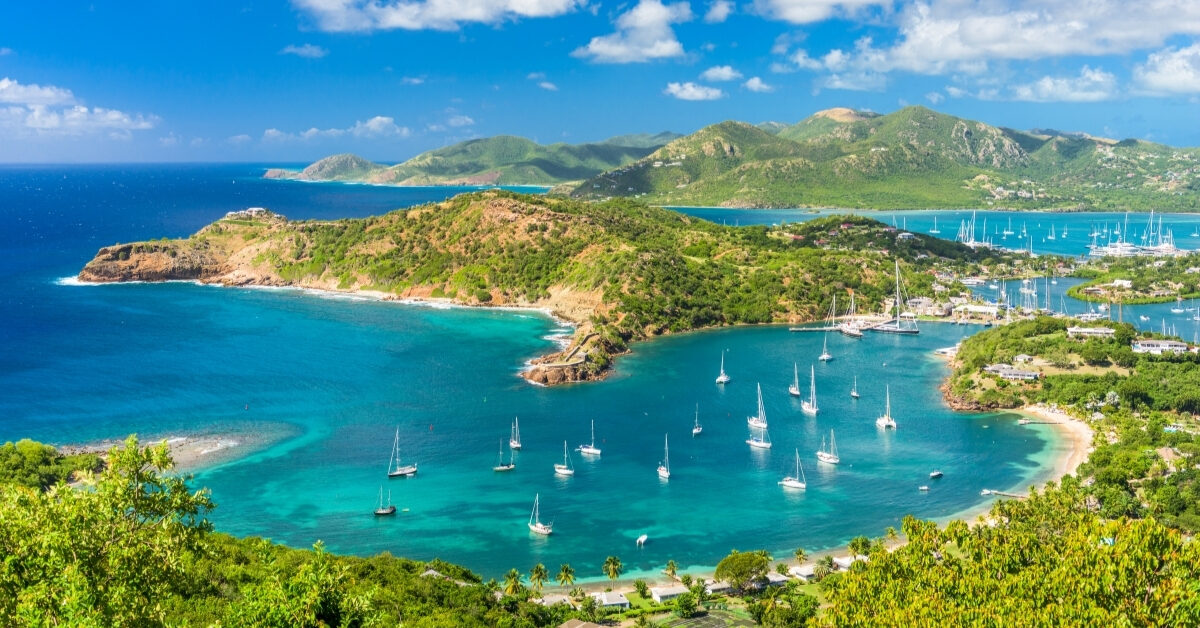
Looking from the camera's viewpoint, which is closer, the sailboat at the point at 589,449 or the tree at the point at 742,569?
the tree at the point at 742,569

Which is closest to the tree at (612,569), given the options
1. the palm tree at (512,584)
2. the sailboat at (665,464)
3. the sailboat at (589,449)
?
the palm tree at (512,584)

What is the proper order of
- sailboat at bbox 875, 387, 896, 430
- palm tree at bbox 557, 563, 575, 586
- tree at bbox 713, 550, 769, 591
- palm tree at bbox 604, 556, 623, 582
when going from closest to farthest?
tree at bbox 713, 550, 769, 591, palm tree at bbox 557, 563, 575, 586, palm tree at bbox 604, 556, 623, 582, sailboat at bbox 875, 387, 896, 430

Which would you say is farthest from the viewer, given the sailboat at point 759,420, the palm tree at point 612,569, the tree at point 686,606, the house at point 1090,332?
the house at point 1090,332

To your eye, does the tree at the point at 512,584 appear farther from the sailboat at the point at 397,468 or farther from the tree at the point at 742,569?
the sailboat at the point at 397,468

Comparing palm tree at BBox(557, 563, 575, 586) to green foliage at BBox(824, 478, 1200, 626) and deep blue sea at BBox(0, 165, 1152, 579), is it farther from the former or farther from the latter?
green foliage at BBox(824, 478, 1200, 626)

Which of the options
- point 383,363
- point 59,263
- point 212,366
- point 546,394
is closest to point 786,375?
point 546,394

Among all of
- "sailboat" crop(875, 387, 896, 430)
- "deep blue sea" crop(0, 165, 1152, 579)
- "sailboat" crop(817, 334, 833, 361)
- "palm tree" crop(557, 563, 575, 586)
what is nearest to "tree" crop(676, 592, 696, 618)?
"deep blue sea" crop(0, 165, 1152, 579)
